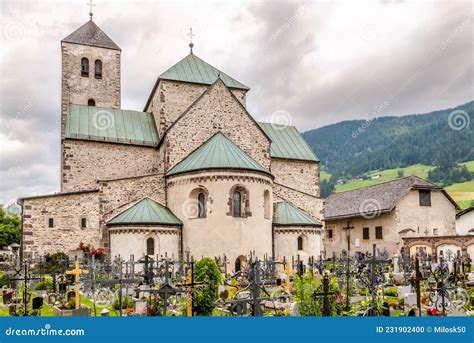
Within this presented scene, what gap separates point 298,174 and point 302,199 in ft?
12.6

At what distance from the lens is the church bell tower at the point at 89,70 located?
42781mm

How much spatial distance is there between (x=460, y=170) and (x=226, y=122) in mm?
36366

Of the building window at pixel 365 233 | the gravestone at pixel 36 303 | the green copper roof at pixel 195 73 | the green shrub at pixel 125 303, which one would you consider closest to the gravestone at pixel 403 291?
the green shrub at pixel 125 303

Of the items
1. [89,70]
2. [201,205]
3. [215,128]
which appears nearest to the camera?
[201,205]

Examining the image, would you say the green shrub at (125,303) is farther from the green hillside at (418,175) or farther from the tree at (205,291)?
the green hillside at (418,175)

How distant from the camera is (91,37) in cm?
4509

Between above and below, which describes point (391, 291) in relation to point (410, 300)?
below

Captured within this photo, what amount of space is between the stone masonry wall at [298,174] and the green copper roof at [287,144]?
1.57 ft

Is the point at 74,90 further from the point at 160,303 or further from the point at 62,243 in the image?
the point at 160,303

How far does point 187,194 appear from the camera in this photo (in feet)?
97.8

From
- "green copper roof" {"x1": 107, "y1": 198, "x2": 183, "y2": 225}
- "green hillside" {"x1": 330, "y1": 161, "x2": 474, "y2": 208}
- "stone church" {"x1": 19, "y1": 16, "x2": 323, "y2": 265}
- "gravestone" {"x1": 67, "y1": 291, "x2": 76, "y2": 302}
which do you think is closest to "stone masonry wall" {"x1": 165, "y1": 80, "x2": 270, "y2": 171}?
"stone church" {"x1": 19, "y1": 16, "x2": 323, "y2": 265}

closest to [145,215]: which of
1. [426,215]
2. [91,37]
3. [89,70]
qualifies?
[89,70]

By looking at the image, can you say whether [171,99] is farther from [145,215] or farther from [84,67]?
[84,67]

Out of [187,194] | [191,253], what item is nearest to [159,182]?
[187,194]
